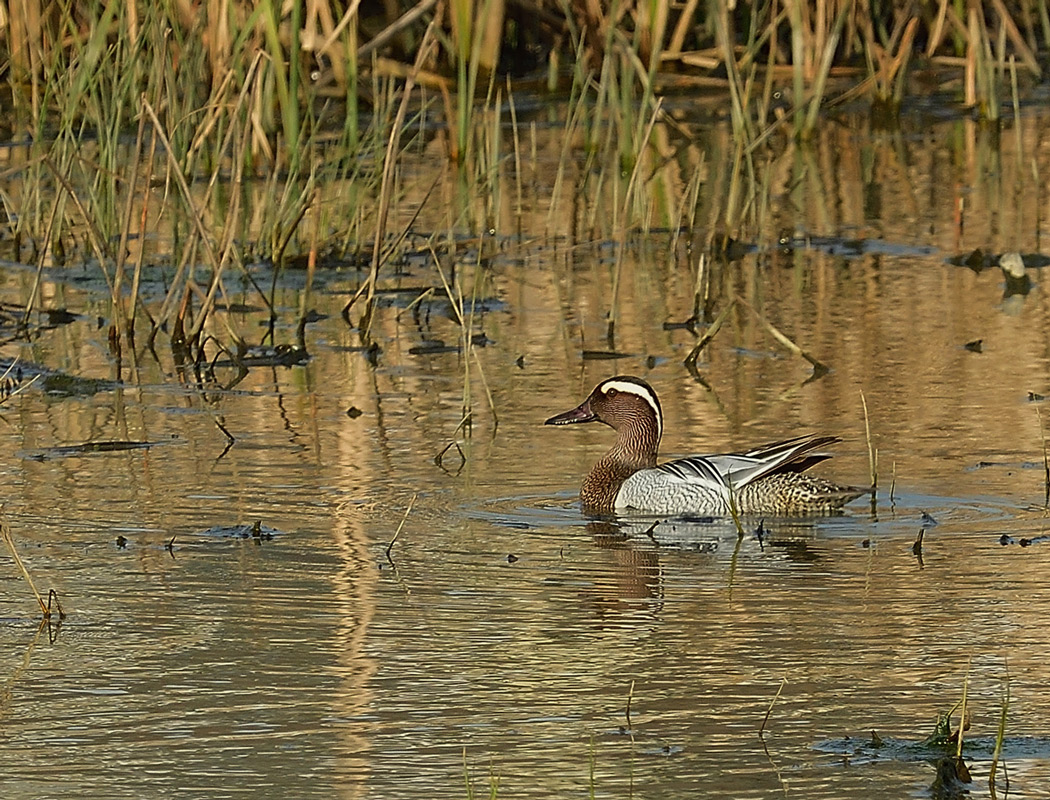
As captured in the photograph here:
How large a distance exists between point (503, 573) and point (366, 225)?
21.7 ft

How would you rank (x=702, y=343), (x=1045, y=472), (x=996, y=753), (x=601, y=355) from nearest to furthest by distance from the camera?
(x=996, y=753) → (x=1045, y=472) → (x=702, y=343) → (x=601, y=355)

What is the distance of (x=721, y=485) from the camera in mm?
7184

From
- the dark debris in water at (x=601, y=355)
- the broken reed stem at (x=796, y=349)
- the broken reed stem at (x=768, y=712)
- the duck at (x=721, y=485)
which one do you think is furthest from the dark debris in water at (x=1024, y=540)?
the dark debris in water at (x=601, y=355)

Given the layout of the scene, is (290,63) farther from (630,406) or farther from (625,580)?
(625,580)

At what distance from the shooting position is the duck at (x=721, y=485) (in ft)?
23.6

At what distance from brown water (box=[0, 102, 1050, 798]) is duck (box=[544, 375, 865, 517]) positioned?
0.11 metres

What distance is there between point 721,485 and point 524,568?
3.36 feet

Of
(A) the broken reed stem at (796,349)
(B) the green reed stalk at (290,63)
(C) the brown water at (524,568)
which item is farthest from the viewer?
(B) the green reed stalk at (290,63)

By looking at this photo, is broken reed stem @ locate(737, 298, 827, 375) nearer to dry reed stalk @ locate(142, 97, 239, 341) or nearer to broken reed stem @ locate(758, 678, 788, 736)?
dry reed stalk @ locate(142, 97, 239, 341)

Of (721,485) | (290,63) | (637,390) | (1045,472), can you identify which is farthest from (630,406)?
(290,63)

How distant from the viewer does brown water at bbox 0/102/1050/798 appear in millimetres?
4641

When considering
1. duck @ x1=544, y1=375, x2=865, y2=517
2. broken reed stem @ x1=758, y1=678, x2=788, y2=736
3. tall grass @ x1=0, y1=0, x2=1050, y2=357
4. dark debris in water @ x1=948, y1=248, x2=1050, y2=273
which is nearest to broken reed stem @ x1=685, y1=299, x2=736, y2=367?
tall grass @ x1=0, y1=0, x2=1050, y2=357

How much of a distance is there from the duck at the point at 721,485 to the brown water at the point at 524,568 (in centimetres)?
11

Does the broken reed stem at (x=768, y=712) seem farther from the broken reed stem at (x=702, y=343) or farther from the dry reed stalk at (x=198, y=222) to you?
the dry reed stalk at (x=198, y=222)
